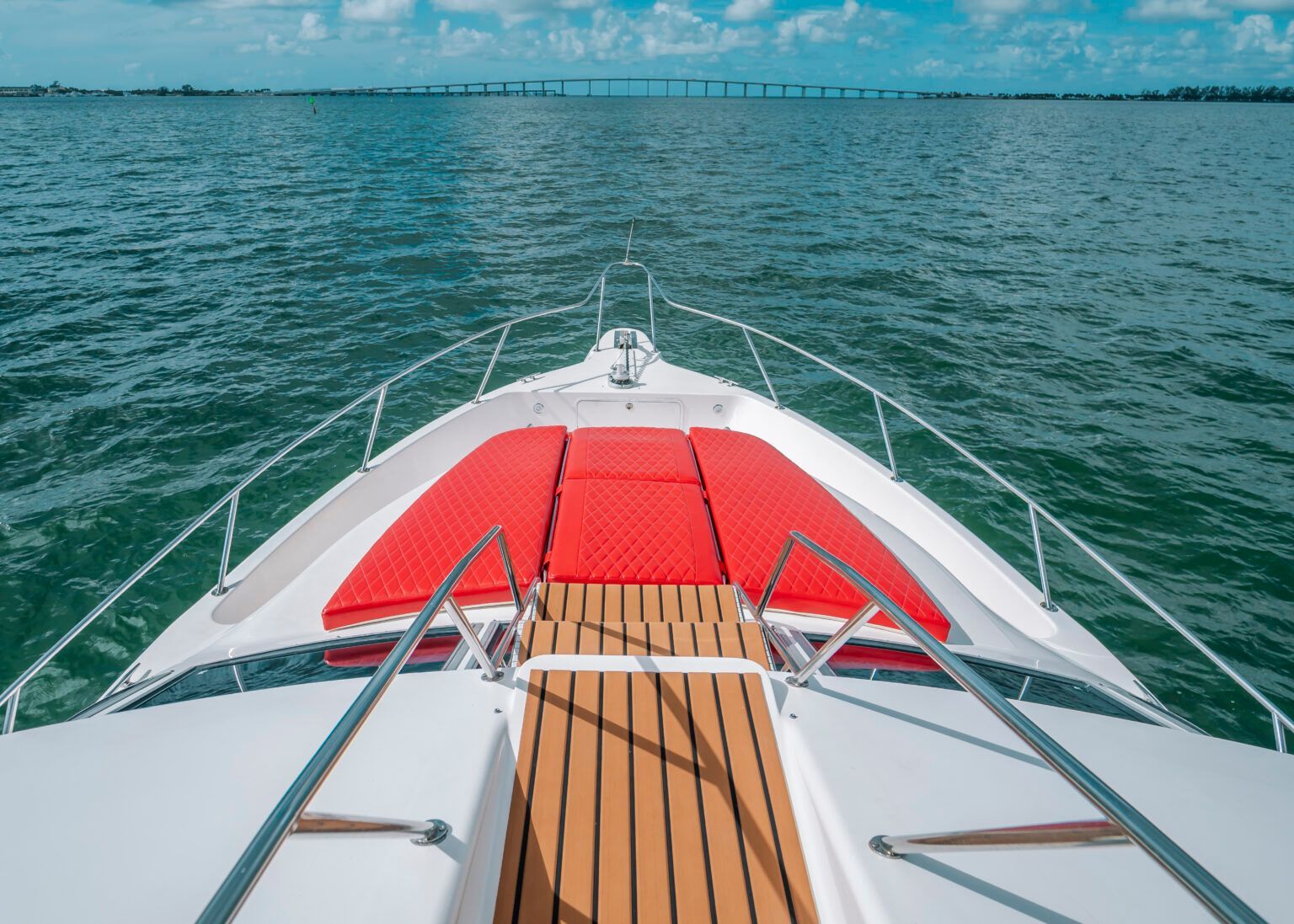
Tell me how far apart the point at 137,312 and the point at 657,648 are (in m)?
12.6

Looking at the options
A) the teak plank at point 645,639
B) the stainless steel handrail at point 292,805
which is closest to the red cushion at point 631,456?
the teak plank at point 645,639

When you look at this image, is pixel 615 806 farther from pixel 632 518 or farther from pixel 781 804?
pixel 632 518

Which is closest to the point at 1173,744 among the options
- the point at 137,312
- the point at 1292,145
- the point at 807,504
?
the point at 807,504

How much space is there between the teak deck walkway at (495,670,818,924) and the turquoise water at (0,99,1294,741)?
4404 millimetres

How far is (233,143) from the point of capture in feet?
125

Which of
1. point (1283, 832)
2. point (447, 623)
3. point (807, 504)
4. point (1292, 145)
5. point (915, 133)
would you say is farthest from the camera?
point (915, 133)

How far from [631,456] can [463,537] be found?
1.27 meters

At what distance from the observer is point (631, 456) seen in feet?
13.7

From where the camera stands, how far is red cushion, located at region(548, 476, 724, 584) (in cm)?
326

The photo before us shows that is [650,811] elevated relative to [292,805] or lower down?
lower down

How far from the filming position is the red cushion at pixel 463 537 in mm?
3135

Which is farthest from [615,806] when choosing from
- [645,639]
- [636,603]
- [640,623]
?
[636,603]

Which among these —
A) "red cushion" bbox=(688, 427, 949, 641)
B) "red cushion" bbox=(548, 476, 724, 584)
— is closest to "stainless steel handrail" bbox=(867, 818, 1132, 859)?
"red cushion" bbox=(688, 427, 949, 641)

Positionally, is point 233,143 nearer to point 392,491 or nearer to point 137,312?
point 137,312
